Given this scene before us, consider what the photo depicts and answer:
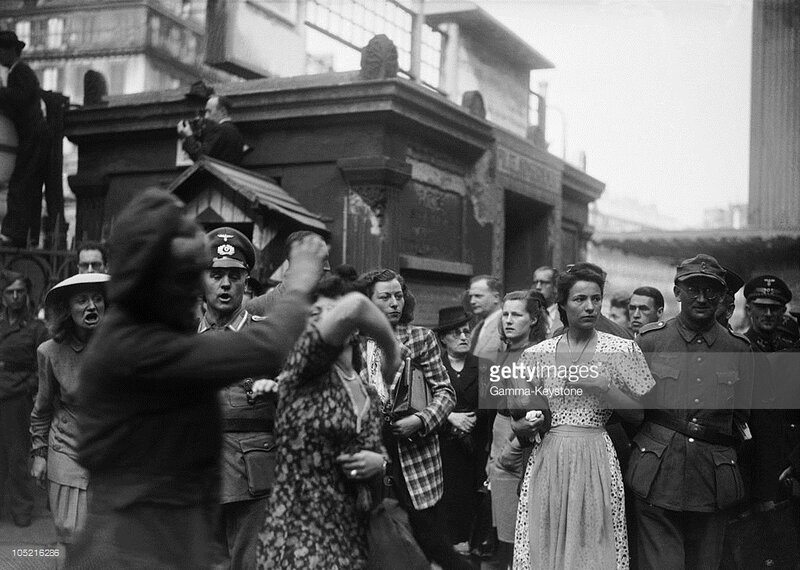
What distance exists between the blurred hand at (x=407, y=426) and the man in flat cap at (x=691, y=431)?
1210mm

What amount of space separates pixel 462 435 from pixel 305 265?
11.9 ft

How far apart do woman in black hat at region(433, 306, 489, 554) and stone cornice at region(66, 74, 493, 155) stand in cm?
260

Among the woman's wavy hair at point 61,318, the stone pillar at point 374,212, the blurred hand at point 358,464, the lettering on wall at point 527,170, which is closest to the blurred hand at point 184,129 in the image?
the stone pillar at point 374,212

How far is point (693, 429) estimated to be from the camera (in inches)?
205

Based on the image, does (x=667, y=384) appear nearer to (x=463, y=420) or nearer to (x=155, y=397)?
(x=463, y=420)

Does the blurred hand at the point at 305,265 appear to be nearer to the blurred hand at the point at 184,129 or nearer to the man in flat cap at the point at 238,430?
the man in flat cap at the point at 238,430

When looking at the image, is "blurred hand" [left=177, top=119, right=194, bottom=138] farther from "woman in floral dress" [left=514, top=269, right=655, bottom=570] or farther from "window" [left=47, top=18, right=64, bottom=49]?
"window" [left=47, top=18, right=64, bottom=49]

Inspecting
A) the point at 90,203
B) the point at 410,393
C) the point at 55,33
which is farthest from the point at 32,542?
the point at 55,33

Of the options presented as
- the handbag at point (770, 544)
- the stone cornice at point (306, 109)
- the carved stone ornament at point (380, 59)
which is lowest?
→ the handbag at point (770, 544)

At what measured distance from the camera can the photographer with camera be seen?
30.0ft

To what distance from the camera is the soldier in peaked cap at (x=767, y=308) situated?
608 centimetres

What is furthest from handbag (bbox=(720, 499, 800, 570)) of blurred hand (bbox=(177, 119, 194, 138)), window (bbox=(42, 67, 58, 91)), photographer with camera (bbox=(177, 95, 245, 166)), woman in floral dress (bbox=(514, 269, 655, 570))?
window (bbox=(42, 67, 58, 91))

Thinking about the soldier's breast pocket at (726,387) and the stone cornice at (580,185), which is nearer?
the soldier's breast pocket at (726,387)

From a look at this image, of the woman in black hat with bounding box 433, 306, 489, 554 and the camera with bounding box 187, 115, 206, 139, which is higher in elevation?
the camera with bounding box 187, 115, 206, 139
